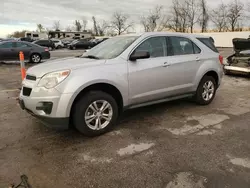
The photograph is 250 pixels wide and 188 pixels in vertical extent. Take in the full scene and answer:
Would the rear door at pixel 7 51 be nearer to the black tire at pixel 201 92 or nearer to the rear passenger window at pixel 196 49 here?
the rear passenger window at pixel 196 49

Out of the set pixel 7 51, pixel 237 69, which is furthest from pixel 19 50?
pixel 237 69

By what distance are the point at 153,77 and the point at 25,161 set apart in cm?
255

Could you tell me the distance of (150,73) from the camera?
450cm

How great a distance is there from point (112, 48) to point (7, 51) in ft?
39.6

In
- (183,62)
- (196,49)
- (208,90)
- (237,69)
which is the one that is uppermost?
(196,49)

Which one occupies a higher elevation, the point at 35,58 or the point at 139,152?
the point at 35,58

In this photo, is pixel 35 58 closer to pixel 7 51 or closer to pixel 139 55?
pixel 7 51

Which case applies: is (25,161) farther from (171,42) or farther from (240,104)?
(240,104)

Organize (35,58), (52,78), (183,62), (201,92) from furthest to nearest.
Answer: (35,58)
(201,92)
(183,62)
(52,78)

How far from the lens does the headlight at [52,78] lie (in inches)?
143

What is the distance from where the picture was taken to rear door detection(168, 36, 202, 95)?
4.95m

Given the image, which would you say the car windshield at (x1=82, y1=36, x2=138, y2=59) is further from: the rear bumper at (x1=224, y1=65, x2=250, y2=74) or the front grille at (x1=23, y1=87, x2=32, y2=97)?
the rear bumper at (x1=224, y1=65, x2=250, y2=74)

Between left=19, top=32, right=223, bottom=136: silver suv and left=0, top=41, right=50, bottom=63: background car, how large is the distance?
11445 millimetres

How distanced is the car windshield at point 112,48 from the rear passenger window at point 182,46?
89 centimetres
